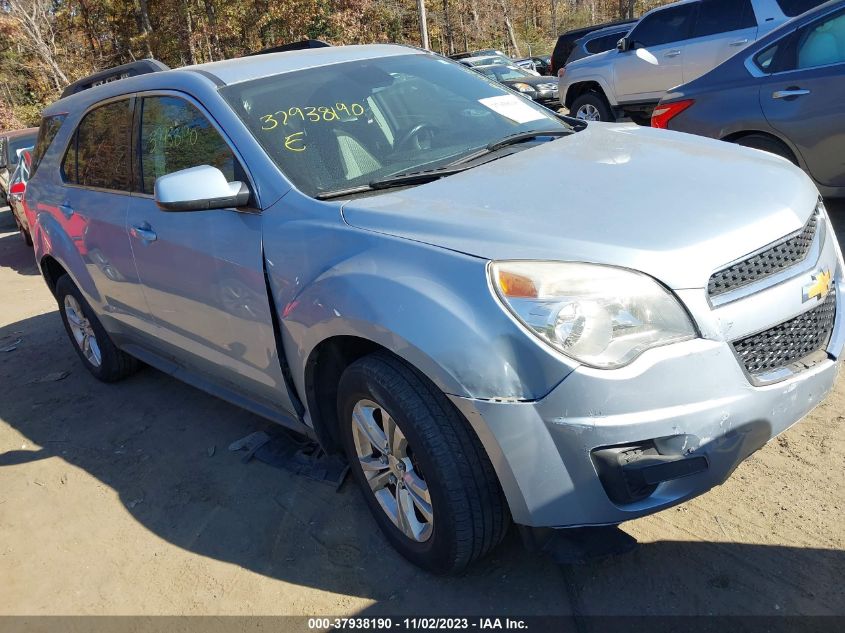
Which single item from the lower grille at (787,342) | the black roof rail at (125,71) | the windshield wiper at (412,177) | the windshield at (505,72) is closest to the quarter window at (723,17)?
the black roof rail at (125,71)

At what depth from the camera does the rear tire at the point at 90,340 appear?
4.78 meters

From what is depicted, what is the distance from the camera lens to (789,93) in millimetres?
5270

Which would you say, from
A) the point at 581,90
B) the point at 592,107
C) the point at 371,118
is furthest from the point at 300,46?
the point at 581,90

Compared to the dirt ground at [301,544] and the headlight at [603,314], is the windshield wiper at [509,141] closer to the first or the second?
the headlight at [603,314]

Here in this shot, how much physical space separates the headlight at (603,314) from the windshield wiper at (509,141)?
1.03m

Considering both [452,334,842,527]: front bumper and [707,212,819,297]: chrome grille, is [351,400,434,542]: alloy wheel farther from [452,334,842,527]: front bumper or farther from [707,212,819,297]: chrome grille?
[707,212,819,297]: chrome grille

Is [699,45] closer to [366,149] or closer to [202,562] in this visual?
[366,149]

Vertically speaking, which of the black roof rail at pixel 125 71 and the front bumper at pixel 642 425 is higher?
the black roof rail at pixel 125 71

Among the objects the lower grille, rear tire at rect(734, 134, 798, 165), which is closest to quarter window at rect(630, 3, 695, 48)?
rear tire at rect(734, 134, 798, 165)

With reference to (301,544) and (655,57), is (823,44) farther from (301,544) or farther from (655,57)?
(301,544)

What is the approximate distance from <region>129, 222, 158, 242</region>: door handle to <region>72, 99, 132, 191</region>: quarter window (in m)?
0.32

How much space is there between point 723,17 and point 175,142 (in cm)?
775

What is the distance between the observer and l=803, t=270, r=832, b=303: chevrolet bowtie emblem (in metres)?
2.38

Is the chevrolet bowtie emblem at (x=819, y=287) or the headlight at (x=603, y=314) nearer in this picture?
the headlight at (x=603, y=314)
